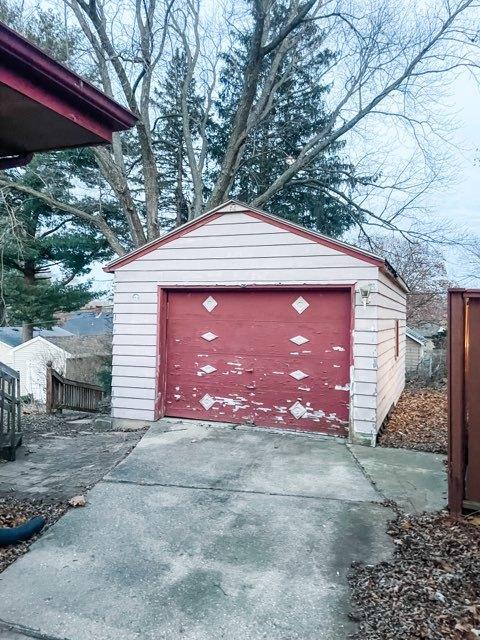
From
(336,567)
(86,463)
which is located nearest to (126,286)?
(86,463)

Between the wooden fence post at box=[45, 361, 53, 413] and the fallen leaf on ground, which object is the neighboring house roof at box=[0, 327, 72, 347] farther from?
the fallen leaf on ground

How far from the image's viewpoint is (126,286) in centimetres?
691

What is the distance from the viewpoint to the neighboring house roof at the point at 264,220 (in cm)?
574

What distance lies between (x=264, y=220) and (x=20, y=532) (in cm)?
475

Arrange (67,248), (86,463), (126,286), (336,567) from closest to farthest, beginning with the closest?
(336,567) → (86,463) → (126,286) → (67,248)

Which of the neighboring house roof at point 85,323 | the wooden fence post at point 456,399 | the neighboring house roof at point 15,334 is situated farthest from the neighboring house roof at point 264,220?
the neighboring house roof at point 85,323

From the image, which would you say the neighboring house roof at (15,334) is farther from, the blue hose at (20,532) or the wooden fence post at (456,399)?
the wooden fence post at (456,399)

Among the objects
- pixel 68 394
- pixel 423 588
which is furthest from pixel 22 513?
pixel 68 394

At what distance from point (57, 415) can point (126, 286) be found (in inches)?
143

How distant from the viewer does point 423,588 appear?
2480 millimetres

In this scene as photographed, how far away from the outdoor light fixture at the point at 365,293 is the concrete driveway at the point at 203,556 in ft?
7.01

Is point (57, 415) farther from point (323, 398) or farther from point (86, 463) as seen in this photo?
point (323, 398)

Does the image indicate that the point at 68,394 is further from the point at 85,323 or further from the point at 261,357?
the point at 85,323

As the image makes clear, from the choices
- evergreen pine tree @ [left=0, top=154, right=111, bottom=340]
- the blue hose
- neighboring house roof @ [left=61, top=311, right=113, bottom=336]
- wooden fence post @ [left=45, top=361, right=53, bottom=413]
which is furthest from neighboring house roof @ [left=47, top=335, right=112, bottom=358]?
the blue hose
